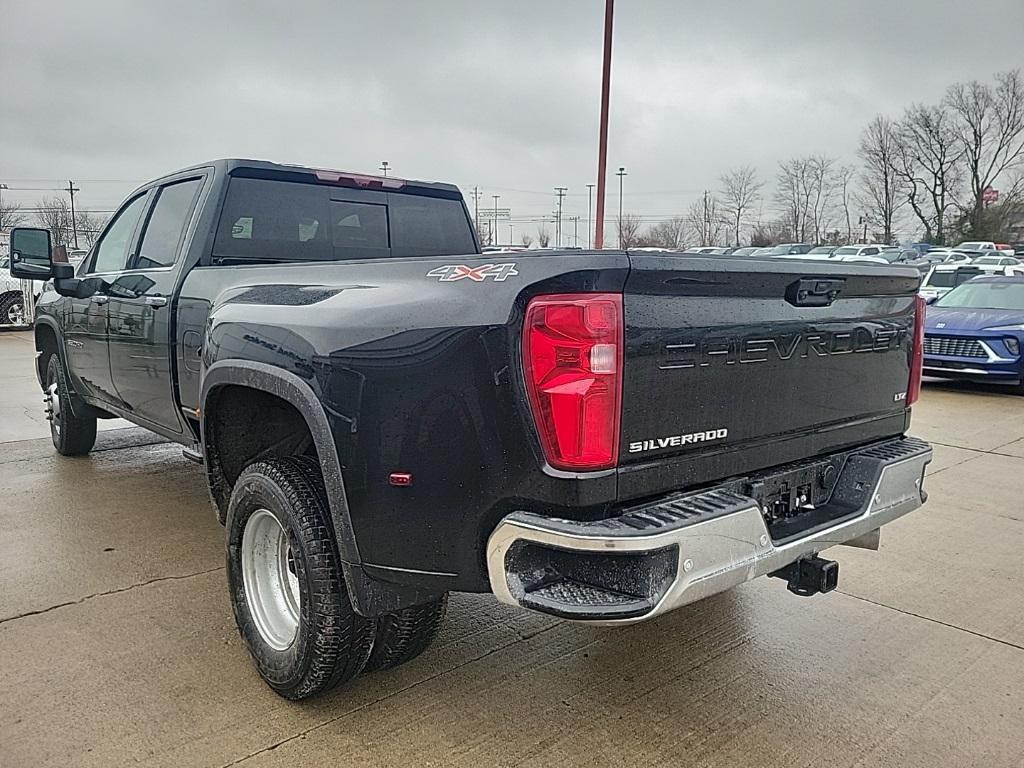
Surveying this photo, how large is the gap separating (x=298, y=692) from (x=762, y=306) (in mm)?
1934

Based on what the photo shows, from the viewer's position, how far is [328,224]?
4.43 metres

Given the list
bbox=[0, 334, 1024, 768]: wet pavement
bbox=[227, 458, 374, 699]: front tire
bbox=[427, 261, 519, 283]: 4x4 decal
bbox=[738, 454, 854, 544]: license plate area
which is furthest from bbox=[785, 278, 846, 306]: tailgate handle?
bbox=[227, 458, 374, 699]: front tire

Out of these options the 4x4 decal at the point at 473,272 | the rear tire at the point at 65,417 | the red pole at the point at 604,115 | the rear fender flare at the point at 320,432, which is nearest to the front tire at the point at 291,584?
the rear fender flare at the point at 320,432

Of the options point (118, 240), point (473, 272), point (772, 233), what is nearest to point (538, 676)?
point (473, 272)

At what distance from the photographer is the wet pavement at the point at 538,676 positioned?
2.64 meters

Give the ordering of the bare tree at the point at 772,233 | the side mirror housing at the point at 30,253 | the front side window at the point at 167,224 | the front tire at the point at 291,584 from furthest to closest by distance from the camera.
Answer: the bare tree at the point at 772,233
the side mirror housing at the point at 30,253
the front side window at the point at 167,224
the front tire at the point at 291,584

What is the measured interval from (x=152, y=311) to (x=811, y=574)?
321 cm

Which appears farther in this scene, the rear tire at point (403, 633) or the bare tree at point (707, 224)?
the bare tree at point (707, 224)

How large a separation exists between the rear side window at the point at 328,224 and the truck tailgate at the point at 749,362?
2537 mm

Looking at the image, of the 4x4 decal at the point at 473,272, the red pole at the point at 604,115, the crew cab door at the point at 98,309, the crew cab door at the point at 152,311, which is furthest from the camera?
the red pole at the point at 604,115

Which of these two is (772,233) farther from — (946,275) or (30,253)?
(30,253)

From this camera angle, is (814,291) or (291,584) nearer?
(814,291)

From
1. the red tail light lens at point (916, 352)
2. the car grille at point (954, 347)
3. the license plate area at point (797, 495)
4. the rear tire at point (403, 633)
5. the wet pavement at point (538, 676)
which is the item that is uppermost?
the red tail light lens at point (916, 352)

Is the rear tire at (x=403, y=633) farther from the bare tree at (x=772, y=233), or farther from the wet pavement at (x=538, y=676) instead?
the bare tree at (x=772, y=233)
